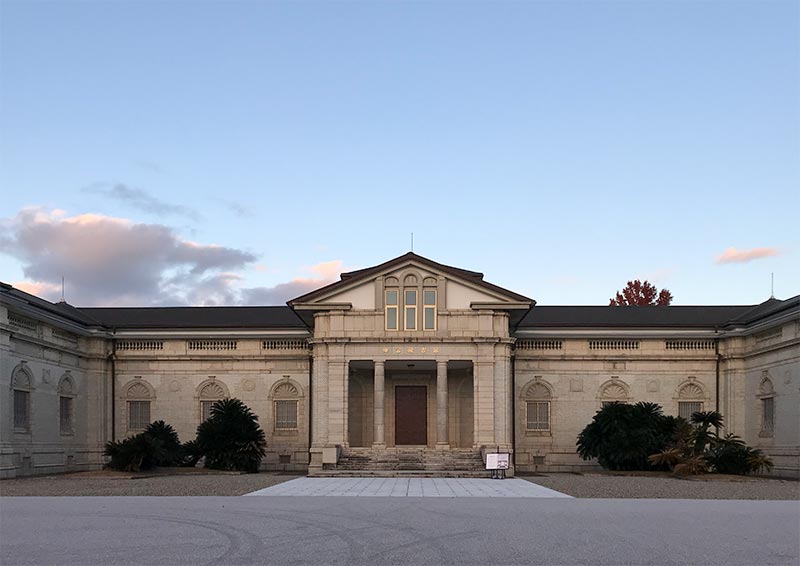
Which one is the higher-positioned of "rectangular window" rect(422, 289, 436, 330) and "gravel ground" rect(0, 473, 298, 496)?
"rectangular window" rect(422, 289, 436, 330)

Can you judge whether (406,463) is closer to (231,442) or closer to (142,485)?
(231,442)

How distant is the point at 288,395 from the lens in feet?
157

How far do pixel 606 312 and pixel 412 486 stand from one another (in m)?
23.8

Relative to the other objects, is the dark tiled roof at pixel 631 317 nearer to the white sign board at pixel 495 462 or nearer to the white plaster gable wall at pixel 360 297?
the white plaster gable wall at pixel 360 297

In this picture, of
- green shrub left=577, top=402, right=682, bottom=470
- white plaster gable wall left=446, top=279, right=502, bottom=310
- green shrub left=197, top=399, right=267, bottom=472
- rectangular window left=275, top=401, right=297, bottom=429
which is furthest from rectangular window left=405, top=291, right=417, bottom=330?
green shrub left=577, top=402, right=682, bottom=470

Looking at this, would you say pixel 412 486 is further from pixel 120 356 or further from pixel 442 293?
pixel 120 356

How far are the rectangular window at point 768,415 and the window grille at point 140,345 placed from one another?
2734 centimetres

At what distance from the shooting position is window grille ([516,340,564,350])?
47625 millimetres

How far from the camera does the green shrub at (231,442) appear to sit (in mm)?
41469

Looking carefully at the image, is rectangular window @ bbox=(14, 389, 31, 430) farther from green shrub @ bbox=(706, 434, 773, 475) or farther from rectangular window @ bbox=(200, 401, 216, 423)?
green shrub @ bbox=(706, 434, 773, 475)

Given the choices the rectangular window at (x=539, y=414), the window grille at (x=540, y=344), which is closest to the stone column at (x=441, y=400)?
the window grille at (x=540, y=344)

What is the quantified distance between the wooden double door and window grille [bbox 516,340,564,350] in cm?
497

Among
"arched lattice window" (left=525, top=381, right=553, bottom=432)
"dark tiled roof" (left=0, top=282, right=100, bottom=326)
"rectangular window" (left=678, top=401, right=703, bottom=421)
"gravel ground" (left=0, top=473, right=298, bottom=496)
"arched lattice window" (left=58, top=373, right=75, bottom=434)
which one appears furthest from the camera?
"arched lattice window" (left=525, top=381, right=553, bottom=432)

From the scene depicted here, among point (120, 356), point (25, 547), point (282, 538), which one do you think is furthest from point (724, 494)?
point (120, 356)
